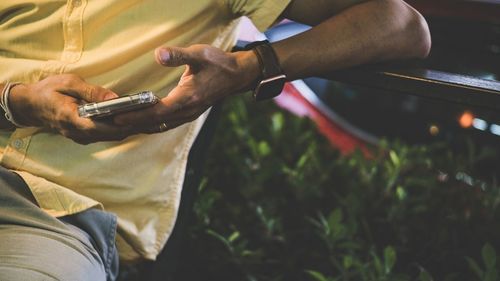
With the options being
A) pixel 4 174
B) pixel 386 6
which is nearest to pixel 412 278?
pixel 386 6

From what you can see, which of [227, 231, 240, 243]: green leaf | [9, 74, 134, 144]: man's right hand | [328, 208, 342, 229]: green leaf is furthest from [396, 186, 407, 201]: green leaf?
[9, 74, 134, 144]: man's right hand

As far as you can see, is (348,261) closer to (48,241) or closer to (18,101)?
(48,241)

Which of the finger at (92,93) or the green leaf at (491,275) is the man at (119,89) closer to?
the finger at (92,93)

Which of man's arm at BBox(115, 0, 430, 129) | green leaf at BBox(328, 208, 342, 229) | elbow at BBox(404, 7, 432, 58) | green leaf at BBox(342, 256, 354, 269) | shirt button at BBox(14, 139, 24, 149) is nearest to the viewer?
man's arm at BBox(115, 0, 430, 129)

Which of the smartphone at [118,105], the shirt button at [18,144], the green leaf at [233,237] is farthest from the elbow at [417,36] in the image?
the shirt button at [18,144]

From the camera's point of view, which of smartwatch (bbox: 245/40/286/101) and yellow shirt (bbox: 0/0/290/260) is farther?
yellow shirt (bbox: 0/0/290/260)

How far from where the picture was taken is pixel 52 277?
1.22 metres

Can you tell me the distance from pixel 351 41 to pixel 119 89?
0.66 metres

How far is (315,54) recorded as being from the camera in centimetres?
137

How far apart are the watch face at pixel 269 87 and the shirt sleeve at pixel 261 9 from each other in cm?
19

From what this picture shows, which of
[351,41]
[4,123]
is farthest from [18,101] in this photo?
[351,41]

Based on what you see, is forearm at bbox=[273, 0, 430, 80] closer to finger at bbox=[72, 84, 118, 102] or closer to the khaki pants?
finger at bbox=[72, 84, 118, 102]

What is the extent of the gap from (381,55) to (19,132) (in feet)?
3.39

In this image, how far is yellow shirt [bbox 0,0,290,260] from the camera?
146 centimetres
